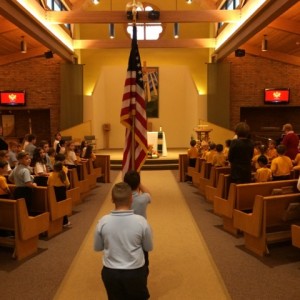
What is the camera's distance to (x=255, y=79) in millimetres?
15859

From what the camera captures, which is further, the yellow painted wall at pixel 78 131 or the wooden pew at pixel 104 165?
the yellow painted wall at pixel 78 131

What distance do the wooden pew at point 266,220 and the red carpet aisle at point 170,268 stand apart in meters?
0.61

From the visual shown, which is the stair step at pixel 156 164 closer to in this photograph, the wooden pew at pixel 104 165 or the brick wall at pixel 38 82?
the wooden pew at pixel 104 165

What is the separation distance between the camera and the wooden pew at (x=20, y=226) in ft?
15.7

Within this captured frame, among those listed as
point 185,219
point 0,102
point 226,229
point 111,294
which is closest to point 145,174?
point 185,219

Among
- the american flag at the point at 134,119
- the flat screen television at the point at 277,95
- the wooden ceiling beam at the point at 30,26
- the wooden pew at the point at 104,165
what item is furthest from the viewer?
the flat screen television at the point at 277,95

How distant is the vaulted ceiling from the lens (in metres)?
9.80

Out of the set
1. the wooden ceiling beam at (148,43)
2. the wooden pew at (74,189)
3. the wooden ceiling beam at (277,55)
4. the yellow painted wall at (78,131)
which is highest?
the wooden ceiling beam at (148,43)

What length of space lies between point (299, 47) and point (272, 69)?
166cm

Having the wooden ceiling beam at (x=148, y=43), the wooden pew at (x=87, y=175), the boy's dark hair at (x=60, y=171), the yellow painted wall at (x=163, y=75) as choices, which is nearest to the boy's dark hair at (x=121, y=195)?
the boy's dark hair at (x=60, y=171)

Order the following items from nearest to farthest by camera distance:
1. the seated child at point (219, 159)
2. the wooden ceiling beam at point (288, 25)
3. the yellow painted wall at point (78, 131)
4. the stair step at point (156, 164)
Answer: the seated child at point (219, 159), the wooden ceiling beam at point (288, 25), the stair step at point (156, 164), the yellow painted wall at point (78, 131)

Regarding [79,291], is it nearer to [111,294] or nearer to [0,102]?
[111,294]

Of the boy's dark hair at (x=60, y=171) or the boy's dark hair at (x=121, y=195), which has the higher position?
the boy's dark hair at (x=121, y=195)

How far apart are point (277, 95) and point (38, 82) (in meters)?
9.37
